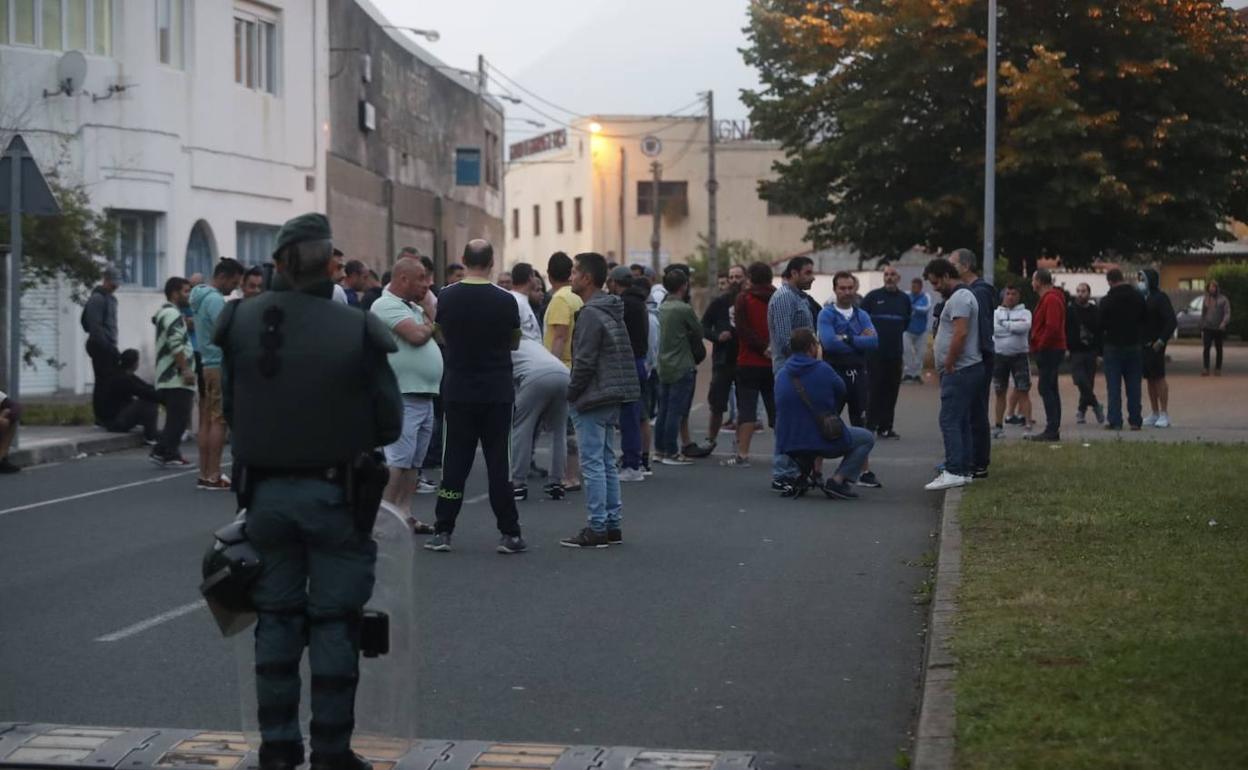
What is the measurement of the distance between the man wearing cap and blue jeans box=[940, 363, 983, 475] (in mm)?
8982

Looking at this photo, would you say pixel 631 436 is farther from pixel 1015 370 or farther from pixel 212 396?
pixel 1015 370

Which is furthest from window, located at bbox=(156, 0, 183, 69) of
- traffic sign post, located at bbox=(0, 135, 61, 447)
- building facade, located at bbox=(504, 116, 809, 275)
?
building facade, located at bbox=(504, 116, 809, 275)

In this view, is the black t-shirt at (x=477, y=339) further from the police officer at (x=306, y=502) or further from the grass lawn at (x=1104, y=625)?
the police officer at (x=306, y=502)

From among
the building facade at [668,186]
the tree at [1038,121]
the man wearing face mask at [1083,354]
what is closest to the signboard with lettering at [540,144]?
the building facade at [668,186]

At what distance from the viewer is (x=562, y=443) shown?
14.1 meters

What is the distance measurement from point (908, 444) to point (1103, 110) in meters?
18.3

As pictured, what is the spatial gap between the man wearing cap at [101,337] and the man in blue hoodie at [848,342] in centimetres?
742

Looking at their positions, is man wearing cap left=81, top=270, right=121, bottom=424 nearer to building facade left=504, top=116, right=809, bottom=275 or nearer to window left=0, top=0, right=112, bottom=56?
window left=0, top=0, right=112, bottom=56

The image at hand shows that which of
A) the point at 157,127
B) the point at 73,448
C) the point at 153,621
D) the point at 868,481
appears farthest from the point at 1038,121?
the point at 153,621

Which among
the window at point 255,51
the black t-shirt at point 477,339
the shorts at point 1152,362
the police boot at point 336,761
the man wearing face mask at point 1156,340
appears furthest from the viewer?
the window at point 255,51

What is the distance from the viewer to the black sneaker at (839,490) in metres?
14.4

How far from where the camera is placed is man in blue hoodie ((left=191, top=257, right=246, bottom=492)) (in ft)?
47.6

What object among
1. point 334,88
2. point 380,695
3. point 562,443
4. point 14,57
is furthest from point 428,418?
point 334,88

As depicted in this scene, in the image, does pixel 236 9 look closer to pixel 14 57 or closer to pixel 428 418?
pixel 14 57
